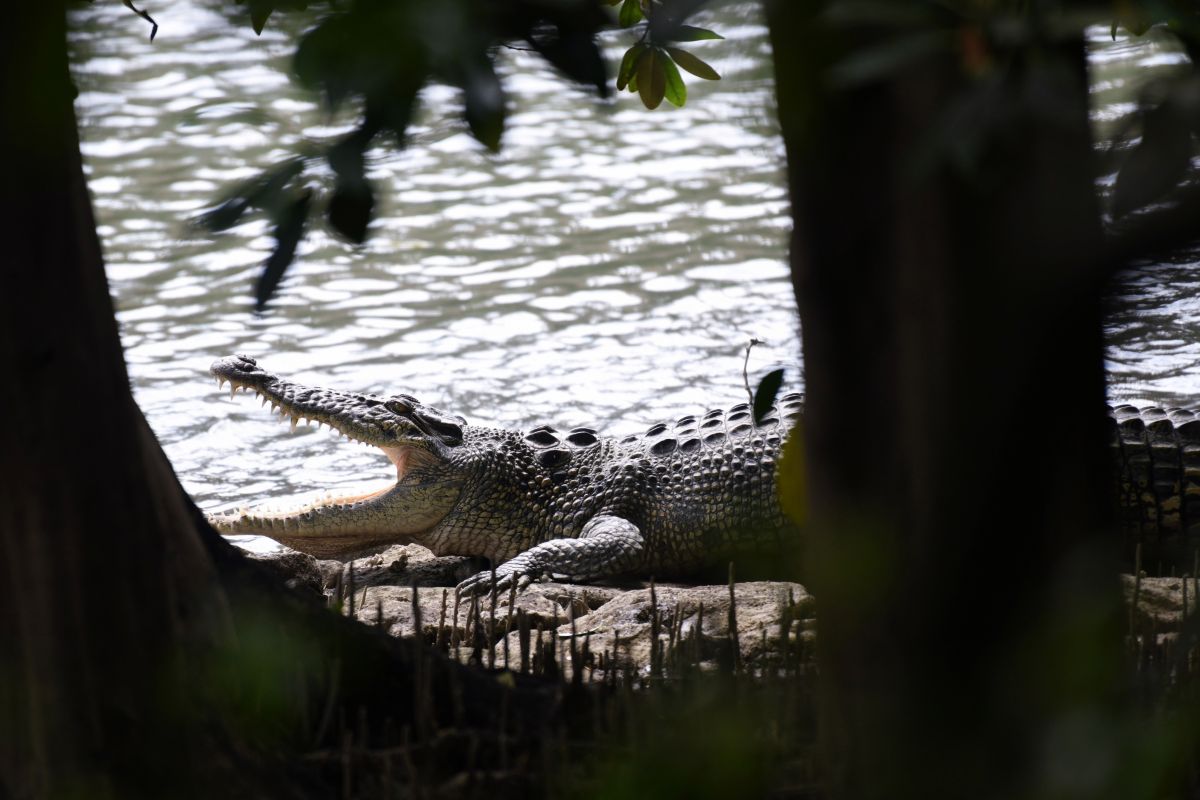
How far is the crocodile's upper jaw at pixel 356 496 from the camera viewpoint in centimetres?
521

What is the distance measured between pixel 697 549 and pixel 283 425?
9.50ft

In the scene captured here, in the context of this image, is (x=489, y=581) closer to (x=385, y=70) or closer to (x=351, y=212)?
(x=351, y=212)

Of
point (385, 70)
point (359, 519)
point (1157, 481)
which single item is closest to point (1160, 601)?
point (1157, 481)

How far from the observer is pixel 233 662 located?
1.96 m

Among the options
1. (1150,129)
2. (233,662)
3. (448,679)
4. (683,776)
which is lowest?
(448,679)

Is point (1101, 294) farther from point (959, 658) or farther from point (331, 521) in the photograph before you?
point (331, 521)

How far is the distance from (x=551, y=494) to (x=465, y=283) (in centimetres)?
370

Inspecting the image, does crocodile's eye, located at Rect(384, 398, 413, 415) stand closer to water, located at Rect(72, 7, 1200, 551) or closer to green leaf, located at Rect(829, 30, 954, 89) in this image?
water, located at Rect(72, 7, 1200, 551)

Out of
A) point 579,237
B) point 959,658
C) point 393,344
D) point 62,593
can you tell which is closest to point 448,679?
point 62,593

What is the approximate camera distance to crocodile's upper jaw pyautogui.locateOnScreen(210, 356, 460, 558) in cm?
521

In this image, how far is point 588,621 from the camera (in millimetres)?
3635

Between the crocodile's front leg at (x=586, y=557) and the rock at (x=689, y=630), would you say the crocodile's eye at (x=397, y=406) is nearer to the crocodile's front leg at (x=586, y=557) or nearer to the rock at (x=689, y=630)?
the crocodile's front leg at (x=586, y=557)

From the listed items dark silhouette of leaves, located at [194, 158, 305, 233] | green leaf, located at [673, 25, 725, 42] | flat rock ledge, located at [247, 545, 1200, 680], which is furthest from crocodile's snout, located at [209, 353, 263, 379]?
dark silhouette of leaves, located at [194, 158, 305, 233]

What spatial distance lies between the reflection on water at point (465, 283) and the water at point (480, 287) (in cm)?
2
